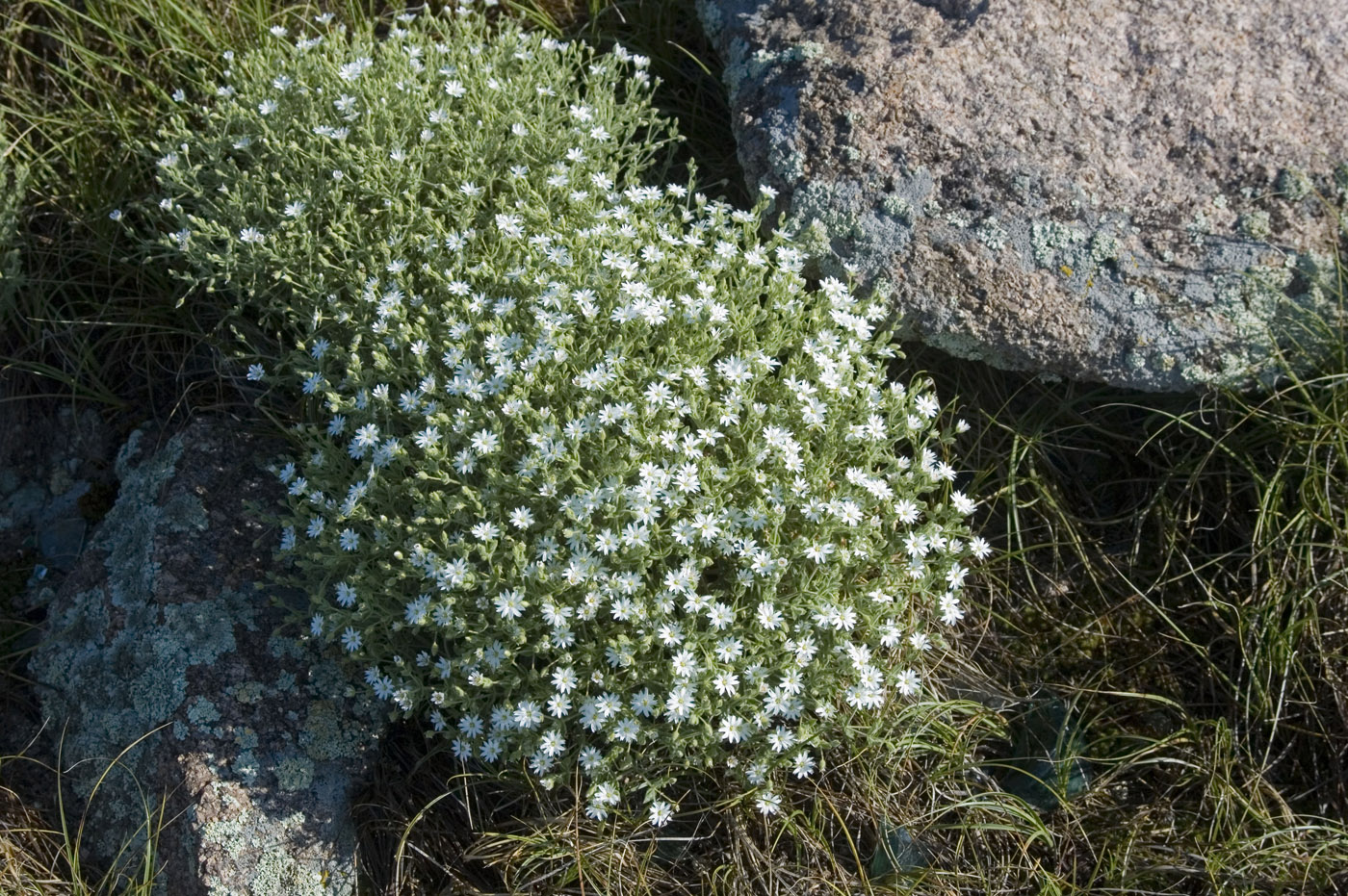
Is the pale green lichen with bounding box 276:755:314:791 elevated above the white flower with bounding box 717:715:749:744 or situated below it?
below

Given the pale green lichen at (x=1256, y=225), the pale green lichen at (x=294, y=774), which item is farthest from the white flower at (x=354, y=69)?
the pale green lichen at (x=1256, y=225)

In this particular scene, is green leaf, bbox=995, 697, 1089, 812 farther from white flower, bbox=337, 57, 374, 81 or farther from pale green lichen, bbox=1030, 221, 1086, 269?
white flower, bbox=337, 57, 374, 81

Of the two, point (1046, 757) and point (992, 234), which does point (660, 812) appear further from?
point (992, 234)

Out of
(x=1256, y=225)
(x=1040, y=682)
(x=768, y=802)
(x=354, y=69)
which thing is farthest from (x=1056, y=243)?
(x=354, y=69)

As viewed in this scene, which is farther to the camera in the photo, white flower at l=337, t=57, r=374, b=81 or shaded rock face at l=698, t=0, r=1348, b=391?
white flower at l=337, t=57, r=374, b=81

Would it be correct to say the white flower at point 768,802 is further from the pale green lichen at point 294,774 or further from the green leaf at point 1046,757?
the pale green lichen at point 294,774

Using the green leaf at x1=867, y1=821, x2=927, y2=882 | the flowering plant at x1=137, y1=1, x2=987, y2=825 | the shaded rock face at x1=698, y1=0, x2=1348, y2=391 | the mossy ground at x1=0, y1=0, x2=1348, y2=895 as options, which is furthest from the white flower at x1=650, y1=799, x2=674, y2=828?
the shaded rock face at x1=698, y1=0, x2=1348, y2=391
